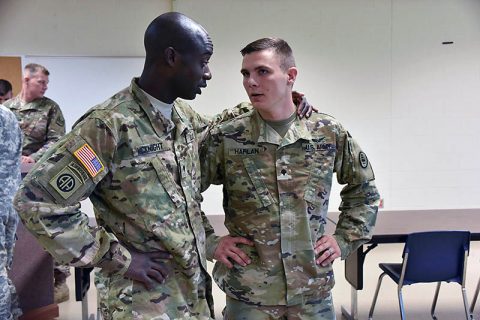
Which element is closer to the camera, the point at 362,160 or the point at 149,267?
the point at 149,267

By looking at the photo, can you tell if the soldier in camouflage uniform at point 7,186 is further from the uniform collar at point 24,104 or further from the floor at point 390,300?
the uniform collar at point 24,104

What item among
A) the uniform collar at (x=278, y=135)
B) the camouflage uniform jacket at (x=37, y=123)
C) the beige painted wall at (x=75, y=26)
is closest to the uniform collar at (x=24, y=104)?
the camouflage uniform jacket at (x=37, y=123)

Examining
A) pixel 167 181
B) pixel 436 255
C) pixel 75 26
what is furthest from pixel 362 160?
pixel 75 26

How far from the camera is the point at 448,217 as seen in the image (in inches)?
130

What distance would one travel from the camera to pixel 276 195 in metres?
1.52

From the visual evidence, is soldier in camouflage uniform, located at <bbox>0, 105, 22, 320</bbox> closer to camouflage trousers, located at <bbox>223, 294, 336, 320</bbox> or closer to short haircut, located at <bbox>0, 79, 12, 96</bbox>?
camouflage trousers, located at <bbox>223, 294, 336, 320</bbox>

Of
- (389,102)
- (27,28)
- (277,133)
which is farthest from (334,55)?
(277,133)

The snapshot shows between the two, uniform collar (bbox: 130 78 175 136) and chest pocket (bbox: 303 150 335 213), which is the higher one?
uniform collar (bbox: 130 78 175 136)

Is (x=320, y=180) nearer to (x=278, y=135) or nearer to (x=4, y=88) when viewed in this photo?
(x=278, y=135)

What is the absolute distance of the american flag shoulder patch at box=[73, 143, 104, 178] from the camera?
1035mm

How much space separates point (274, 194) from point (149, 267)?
553 millimetres

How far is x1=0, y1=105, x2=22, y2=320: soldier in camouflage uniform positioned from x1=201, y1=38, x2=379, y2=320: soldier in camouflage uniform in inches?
37.1

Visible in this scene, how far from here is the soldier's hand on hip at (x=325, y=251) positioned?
5.05 feet

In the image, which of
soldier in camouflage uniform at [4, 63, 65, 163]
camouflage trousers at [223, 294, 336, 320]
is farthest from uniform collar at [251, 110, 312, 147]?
soldier in camouflage uniform at [4, 63, 65, 163]
